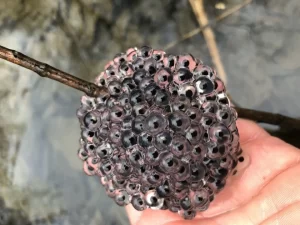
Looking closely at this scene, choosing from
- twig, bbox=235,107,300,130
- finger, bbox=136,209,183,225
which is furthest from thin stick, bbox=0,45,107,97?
twig, bbox=235,107,300,130

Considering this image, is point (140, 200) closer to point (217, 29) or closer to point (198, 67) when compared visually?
point (198, 67)

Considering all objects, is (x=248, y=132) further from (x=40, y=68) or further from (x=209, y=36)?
(x=40, y=68)

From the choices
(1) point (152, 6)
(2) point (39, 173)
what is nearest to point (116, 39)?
(1) point (152, 6)

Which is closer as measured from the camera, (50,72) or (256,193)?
(50,72)

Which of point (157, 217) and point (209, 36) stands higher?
point (209, 36)

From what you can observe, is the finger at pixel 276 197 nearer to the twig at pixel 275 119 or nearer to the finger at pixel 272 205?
the finger at pixel 272 205

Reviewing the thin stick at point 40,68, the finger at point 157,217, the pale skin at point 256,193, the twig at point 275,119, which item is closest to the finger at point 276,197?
the pale skin at point 256,193

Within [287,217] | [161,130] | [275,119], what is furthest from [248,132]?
[161,130]
